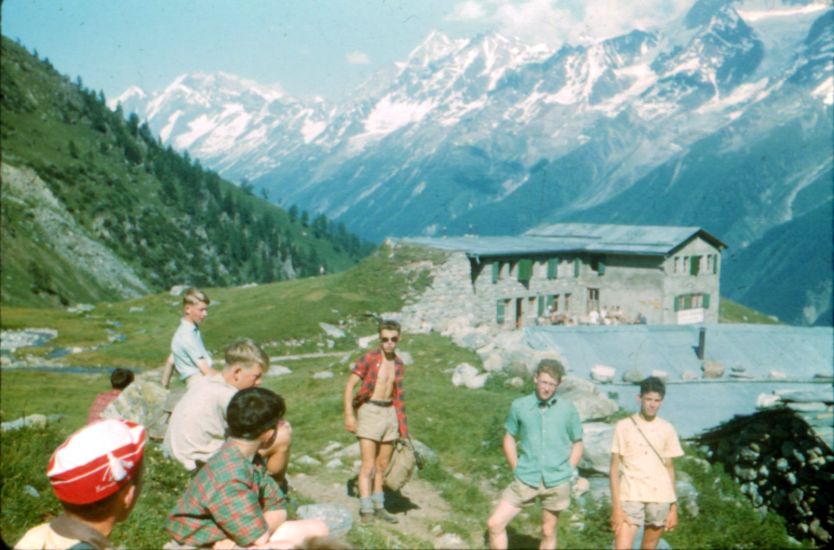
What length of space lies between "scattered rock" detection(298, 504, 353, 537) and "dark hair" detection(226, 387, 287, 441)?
3456 mm

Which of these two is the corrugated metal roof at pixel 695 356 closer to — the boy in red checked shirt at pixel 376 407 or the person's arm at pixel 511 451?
the boy in red checked shirt at pixel 376 407

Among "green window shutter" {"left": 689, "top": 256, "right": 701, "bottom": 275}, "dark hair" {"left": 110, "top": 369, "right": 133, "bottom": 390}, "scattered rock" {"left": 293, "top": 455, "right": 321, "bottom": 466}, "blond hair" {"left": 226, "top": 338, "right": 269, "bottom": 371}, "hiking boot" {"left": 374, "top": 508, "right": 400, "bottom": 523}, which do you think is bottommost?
"hiking boot" {"left": 374, "top": 508, "right": 400, "bottom": 523}

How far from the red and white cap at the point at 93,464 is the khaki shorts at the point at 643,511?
6.17 metres

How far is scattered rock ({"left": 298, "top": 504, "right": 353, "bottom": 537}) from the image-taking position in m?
8.16

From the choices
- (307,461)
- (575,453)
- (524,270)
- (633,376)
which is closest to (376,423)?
(575,453)

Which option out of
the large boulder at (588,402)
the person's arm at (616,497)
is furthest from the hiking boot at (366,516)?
the large boulder at (588,402)

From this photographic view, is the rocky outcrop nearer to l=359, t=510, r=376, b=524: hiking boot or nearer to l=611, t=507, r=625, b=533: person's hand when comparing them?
l=611, t=507, r=625, b=533: person's hand

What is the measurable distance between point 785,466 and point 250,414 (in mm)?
12515

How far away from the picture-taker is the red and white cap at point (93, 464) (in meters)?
3.32

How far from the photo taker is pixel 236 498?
4.89 m

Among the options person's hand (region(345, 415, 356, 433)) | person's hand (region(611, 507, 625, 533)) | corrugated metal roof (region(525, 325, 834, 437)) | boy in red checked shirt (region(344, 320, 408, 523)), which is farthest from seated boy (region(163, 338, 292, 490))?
corrugated metal roof (region(525, 325, 834, 437))

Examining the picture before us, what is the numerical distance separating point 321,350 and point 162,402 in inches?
1336

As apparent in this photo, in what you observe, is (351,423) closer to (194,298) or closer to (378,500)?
(378,500)

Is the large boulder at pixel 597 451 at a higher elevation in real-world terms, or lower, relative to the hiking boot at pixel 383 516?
higher
